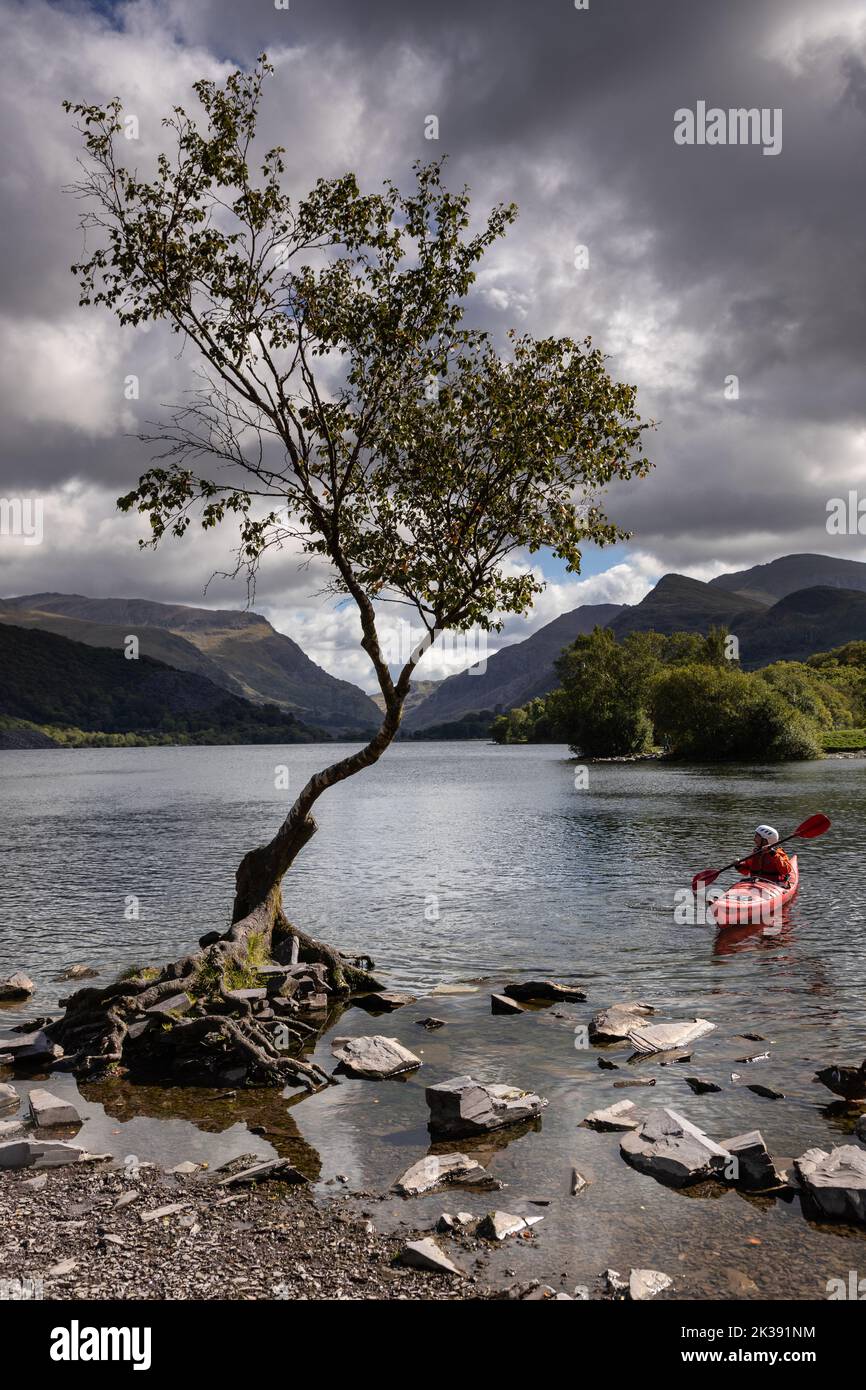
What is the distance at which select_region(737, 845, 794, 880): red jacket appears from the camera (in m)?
34.7

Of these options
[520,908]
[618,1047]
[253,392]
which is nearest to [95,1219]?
[618,1047]

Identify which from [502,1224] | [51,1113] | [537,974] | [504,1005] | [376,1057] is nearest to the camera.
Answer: [502,1224]

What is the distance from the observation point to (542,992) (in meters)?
23.2

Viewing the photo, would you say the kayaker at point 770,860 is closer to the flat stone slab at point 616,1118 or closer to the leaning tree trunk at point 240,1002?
the leaning tree trunk at point 240,1002

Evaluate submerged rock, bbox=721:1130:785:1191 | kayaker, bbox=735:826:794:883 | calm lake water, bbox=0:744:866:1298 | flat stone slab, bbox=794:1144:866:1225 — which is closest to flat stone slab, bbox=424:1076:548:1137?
calm lake water, bbox=0:744:866:1298

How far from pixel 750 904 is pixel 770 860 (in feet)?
11.5

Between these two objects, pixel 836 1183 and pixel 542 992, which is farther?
pixel 542 992

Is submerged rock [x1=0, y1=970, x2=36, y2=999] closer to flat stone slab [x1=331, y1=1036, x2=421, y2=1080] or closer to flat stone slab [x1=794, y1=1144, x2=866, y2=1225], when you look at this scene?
flat stone slab [x1=331, y1=1036, x2=421, y2=1080]

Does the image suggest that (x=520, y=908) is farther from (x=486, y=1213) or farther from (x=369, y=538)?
(x=486, y=1213)

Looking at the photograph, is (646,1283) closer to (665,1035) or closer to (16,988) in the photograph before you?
(665,1035)

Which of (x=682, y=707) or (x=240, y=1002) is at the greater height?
(x=682, y=707)

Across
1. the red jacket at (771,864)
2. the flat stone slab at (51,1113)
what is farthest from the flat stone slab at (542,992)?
the red jacket at (771,864)

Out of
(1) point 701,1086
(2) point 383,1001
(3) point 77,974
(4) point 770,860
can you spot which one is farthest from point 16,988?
(4) point 770,860

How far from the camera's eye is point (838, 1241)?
10672 mm
